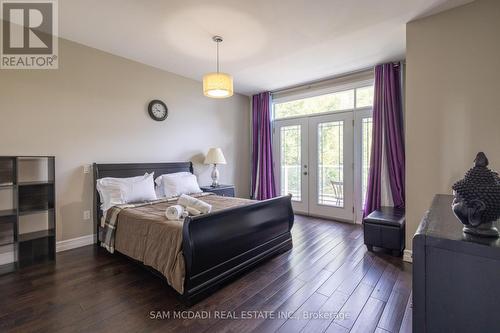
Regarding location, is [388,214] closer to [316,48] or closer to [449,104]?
[449,104]

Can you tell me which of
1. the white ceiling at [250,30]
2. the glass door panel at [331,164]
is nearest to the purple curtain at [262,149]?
the glass door panel at [331,164]

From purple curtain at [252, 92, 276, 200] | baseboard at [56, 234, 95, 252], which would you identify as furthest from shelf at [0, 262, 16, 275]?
purple curtain at [252, 92, 276, 200]

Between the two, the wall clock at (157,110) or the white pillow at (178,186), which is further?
the wall clock at (157,110)

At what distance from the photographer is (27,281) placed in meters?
2.33

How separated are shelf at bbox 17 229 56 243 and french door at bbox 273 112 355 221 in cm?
404

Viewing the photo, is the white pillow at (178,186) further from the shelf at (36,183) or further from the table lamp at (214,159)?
the shelf at (36,183)

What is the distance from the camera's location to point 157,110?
3984 mm

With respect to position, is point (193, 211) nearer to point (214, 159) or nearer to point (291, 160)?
point (214, 159)

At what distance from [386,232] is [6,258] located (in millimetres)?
4496

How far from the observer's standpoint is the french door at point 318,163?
4.39 meters

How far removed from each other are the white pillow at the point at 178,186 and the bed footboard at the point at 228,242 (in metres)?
1.62

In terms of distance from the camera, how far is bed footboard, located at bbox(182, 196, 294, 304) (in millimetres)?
1968

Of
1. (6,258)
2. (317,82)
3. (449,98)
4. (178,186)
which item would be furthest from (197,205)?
(317,82)

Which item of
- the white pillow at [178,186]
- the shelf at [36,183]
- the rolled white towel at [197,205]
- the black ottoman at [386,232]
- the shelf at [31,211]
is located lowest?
the black ottoman at [386,232]
